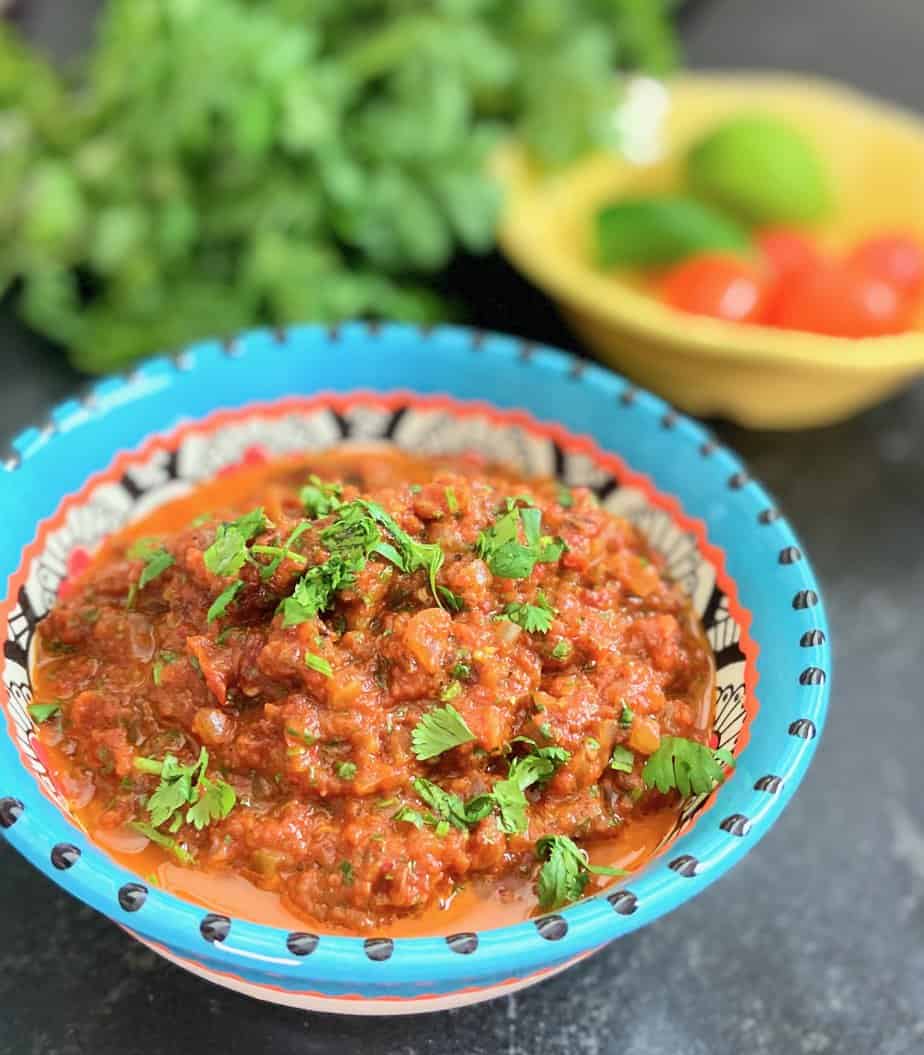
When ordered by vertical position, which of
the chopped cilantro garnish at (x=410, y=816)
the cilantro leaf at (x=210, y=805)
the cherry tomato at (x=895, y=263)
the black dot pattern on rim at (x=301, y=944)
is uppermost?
the black dot pattern on rim at (x=301, y=944)

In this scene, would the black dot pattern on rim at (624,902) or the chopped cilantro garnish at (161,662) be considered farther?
the chopped cilantro garnish at (161,662)

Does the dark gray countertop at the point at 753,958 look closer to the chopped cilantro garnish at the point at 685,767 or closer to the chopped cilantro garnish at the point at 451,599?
the chopped cilantro garnish at the point at 685,767

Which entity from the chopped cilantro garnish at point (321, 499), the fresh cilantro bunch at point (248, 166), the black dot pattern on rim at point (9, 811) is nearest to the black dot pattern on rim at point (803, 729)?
the chopped cilantro garnish at point (321, 499)

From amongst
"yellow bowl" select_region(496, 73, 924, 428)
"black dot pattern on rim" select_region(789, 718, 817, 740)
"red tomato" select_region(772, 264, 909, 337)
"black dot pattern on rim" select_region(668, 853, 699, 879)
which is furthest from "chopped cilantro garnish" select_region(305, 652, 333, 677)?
"red tomato" select_region(772, 264, 909, 337)

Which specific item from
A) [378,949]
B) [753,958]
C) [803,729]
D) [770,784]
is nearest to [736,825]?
[770,784]

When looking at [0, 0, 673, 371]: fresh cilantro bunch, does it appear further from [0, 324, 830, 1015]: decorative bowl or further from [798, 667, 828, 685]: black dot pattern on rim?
[798, 667, 828, 685]: black dot pattern on rim

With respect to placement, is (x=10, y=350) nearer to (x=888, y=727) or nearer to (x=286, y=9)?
(x=286, y=9)

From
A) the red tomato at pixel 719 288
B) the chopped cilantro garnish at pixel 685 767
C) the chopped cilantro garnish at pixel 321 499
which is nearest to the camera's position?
the chopped cilantro garnish at pixel 685 767

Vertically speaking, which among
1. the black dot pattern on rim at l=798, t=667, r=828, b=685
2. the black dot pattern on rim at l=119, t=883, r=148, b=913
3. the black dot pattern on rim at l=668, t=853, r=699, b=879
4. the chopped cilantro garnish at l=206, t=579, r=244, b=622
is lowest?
the black dot pattern on rim at l=798, t=667, r=828, b=685
